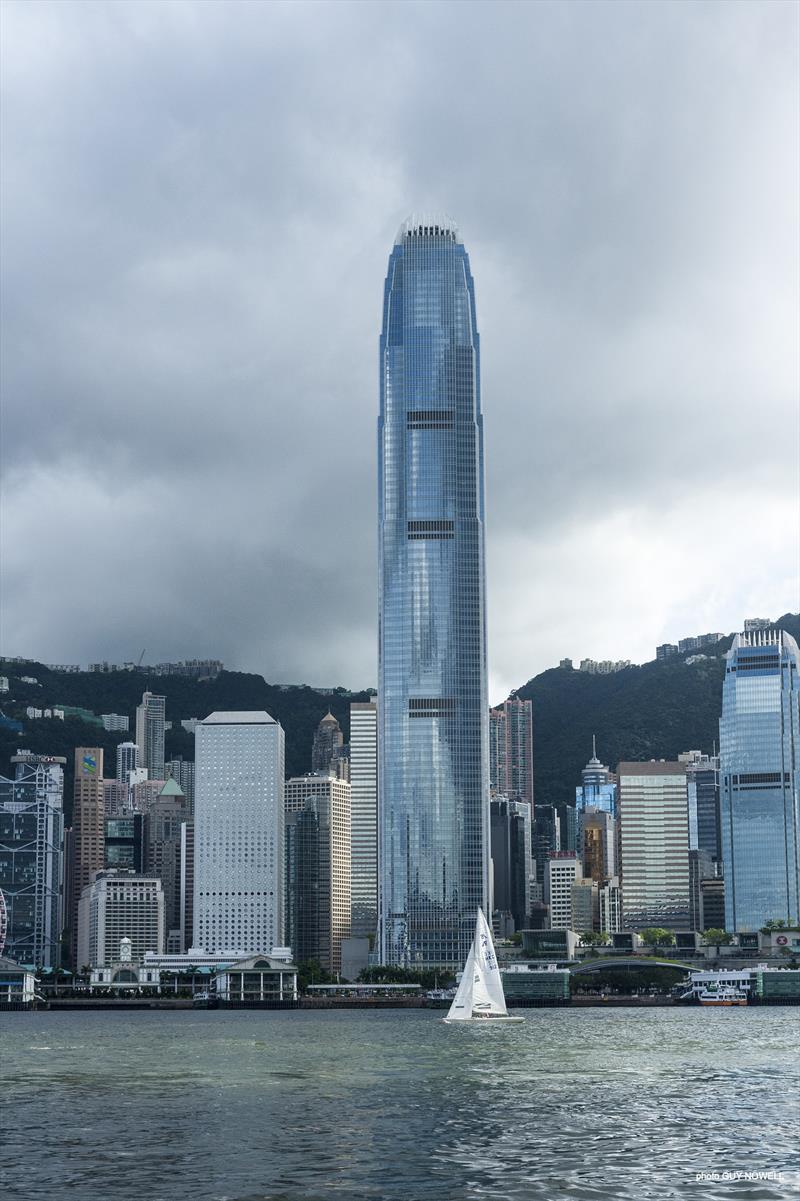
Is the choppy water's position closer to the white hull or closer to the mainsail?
the mainsail

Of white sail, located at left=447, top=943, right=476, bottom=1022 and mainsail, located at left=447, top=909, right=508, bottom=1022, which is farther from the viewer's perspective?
white sail, located at left=447, top=943, right=476, bottom=1022

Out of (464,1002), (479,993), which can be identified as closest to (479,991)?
(479,993)

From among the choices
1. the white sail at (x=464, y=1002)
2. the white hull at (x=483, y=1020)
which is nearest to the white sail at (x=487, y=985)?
the white sail at (x=464, y=1002)

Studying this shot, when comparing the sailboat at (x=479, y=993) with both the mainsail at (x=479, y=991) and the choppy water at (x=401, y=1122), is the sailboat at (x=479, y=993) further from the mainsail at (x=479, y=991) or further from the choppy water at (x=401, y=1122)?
the choppy water at (x=401, y=1122)

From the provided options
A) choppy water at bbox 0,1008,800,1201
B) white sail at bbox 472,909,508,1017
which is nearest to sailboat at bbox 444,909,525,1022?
white sail at bbox 472,909,508,1017

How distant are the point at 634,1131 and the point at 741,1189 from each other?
50.9ft

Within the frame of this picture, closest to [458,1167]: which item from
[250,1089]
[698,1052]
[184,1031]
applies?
[250,1089]

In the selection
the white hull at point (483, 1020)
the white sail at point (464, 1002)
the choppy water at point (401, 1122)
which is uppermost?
the choppy water at point (401, 1122)

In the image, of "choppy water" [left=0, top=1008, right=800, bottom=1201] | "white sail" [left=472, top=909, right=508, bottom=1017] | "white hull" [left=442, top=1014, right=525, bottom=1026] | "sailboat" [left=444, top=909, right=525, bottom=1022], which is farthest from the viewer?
"white hull" [left=442, top=1014, right=525, bottom=1026]

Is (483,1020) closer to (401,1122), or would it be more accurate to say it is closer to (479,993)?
(479,993)

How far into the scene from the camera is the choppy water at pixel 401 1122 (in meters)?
53.0

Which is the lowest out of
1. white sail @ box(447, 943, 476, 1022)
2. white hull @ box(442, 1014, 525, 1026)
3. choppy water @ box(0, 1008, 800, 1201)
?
white hull @ box(442, 1014, 525, 1026)

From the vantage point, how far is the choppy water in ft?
174

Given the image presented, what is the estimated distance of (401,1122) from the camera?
7019 centimetres
